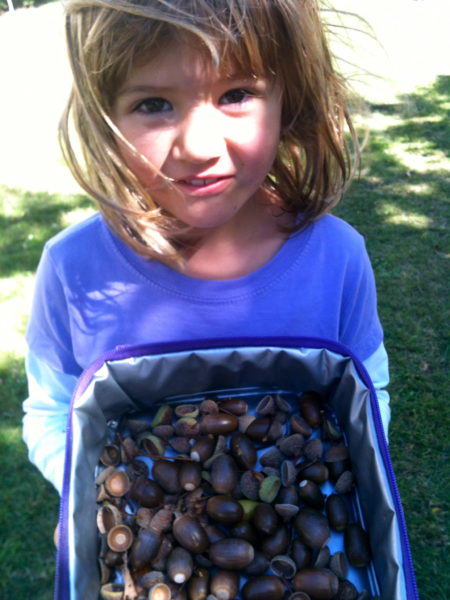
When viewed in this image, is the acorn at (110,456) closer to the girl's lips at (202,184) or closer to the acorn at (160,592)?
the acorn at (160,592)

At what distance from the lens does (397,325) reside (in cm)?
334

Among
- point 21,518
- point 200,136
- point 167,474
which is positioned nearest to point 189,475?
point 167,474

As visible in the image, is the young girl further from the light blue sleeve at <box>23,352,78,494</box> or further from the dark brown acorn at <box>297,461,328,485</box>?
the dark brown acorn at <box>297,461,328,485</box>

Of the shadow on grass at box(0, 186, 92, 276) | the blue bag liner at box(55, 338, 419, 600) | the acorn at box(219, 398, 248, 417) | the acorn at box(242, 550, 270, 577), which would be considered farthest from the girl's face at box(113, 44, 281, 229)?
the shadow on grass at box(0, 186, 92, 276)

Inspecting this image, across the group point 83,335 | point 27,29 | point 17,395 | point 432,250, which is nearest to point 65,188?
point 17,395

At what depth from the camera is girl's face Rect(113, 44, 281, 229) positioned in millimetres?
1060

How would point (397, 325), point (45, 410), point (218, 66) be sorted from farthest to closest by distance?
point (397, 325)
point (45, 410)
point (218, 66)

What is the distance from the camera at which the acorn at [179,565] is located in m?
1.33

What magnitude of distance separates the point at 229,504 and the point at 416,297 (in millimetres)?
2427

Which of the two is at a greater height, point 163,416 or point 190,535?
point 163,416

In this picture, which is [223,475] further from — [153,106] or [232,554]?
[153,106]

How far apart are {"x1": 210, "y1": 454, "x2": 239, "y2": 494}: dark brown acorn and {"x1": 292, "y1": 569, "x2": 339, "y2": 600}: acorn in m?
0.24

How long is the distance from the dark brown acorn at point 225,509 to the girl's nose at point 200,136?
0.76 metres

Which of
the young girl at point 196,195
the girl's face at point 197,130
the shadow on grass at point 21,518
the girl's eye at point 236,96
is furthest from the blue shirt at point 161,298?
the shadow on grass at point 21,518
